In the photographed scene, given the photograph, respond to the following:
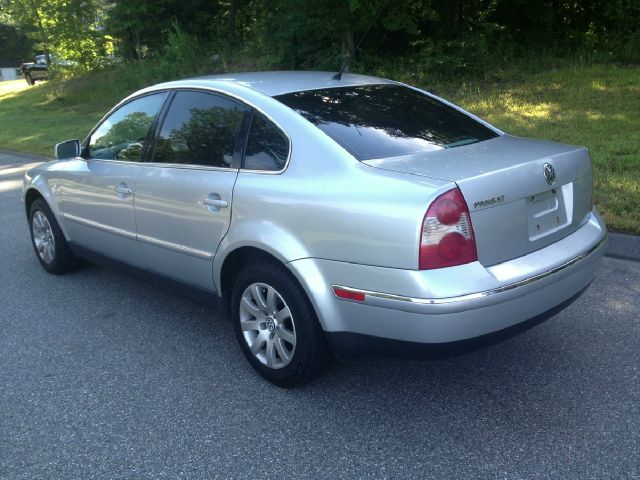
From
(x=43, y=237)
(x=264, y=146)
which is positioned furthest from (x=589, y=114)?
(x=43, y=237)

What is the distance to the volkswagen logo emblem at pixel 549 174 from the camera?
3193 mm

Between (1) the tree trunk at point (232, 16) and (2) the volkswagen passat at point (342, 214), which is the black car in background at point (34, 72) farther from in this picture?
(2) the volkswagen passat at point (342, 214)

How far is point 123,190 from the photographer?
14.5 feet

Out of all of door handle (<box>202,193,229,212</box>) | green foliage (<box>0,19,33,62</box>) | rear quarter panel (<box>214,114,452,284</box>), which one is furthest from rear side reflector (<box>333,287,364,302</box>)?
green foliage (<box>0,19,33,62</box>)

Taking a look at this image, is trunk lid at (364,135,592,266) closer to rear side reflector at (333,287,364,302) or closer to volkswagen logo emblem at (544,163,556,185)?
volkswagen logo emblem at (544,163,556,185)

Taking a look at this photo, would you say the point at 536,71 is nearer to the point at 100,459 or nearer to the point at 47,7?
the point at 100,459

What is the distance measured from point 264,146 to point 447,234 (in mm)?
1244

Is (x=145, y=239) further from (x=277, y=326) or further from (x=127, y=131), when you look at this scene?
(x=277, y=326)

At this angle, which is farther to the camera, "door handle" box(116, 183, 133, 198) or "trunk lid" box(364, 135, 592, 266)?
"door handle" box(116, 183, 133, 198)

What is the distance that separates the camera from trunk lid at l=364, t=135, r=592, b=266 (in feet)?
9.57

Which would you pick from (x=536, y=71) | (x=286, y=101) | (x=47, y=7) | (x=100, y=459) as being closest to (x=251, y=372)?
(x=100, y=459)

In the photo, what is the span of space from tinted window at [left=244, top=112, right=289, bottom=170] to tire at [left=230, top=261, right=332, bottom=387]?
54 cm

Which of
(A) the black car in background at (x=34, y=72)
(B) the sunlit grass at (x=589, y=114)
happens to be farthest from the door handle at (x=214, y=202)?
(A) the black car in background at (x=34, y=72)

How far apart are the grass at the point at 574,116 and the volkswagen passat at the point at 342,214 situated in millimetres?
2757
